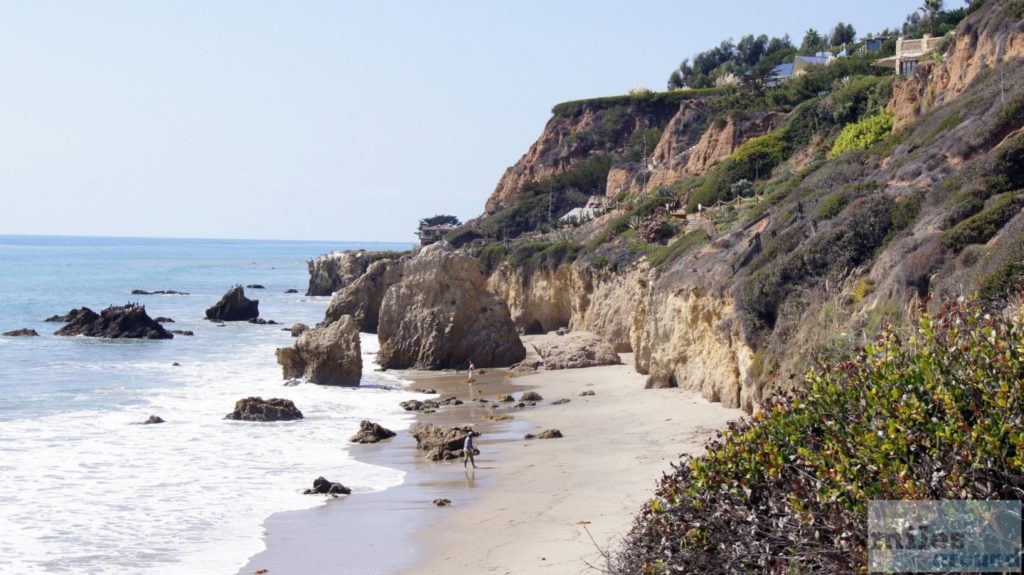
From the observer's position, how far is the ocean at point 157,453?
13531mm

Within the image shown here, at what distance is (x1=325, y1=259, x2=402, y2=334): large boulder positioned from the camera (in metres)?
42.6

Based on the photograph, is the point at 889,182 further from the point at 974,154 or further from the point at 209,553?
the point at 209,553

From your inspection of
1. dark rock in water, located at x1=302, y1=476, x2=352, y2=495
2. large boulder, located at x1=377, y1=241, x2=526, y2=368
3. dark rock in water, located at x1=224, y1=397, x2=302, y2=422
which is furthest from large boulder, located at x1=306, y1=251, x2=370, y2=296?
dark rock in water, located at x1=302, y1=476, x2=352, y2=495

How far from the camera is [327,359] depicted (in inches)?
1206

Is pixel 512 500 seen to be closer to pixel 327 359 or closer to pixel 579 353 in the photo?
pixel 327 359

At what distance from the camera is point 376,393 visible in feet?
94.7

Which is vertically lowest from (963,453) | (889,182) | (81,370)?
(81,370)

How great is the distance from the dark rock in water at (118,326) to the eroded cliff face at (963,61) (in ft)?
108

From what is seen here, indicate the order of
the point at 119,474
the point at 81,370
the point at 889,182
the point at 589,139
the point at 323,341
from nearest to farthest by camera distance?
1. the point at 119,474
2. the point at 889,182
3. the point at 323,341
4. the point at 81,370
5. the point at 589,139

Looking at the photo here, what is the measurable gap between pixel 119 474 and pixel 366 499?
4823 mm

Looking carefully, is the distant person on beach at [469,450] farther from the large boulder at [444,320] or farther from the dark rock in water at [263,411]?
the large boulder at [444,320]

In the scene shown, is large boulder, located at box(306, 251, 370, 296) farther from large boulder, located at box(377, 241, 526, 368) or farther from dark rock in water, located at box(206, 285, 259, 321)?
large boulder, located at box(377, 241, 526, 368)

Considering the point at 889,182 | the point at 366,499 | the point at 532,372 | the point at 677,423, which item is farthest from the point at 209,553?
the point at 532,372
